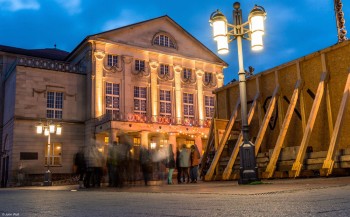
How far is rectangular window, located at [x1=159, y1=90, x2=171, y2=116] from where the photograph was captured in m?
37.6

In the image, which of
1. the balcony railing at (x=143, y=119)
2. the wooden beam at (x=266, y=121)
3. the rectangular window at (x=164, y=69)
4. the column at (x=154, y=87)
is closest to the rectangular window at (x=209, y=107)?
the rectangular window at (x=164, y=69)

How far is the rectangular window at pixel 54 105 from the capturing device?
32594 millimetres

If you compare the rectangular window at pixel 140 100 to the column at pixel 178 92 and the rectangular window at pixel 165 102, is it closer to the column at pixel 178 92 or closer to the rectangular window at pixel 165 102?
the rectangular window at pixel 165 102

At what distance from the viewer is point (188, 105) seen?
39344 mm

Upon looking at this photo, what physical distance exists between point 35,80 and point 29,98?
5.40 feet

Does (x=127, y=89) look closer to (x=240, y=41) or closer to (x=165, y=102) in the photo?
(x=165, y=102)

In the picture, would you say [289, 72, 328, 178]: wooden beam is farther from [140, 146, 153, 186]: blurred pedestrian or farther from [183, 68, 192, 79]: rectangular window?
[183, 68, 192, 79]: rectangular window

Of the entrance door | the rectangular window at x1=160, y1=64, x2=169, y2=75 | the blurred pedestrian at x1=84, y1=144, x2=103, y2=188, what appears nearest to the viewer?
the blurred pedestrian at x1=84, y1=144, x2=103, y2=188

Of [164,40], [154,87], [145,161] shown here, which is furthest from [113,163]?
[164,40]

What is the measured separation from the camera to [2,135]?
115 ft

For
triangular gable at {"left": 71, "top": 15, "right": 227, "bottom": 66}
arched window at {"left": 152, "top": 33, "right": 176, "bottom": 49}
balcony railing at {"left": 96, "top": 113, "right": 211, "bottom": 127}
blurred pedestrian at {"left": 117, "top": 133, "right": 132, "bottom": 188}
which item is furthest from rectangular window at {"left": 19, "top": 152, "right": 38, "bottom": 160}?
blurred pedestrian at {"left": 117, "top": 133, "right": 132, "bottom": 188}

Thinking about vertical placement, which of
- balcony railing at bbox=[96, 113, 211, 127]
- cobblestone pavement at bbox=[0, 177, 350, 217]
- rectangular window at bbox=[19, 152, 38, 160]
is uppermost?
balcony railing at bbox=[96, 113, 211, 127]

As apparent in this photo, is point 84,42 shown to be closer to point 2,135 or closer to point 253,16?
point 2,135

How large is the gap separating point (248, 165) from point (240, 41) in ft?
10.4
